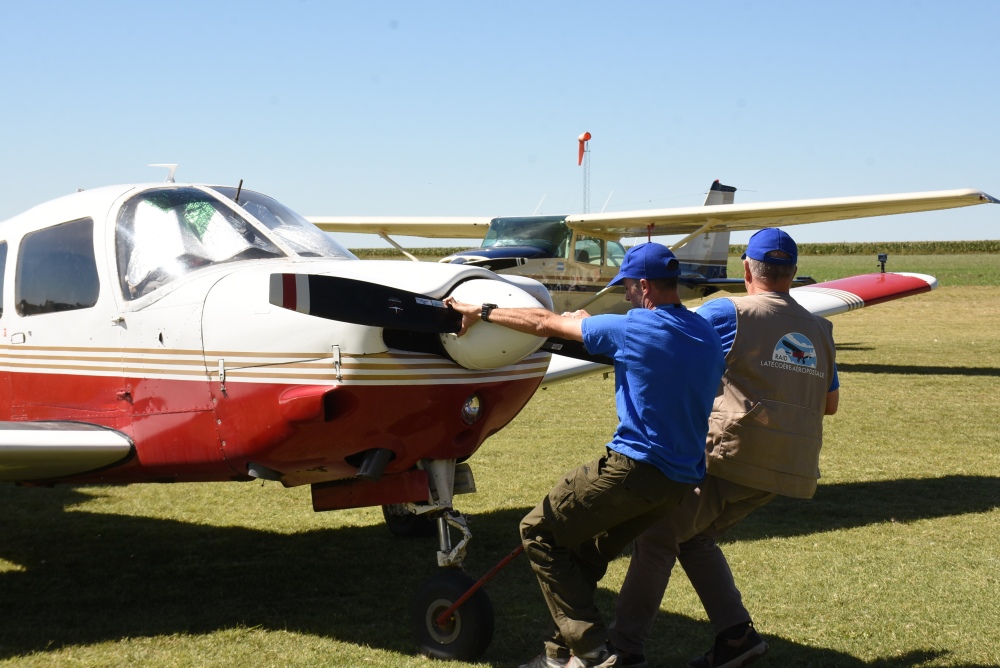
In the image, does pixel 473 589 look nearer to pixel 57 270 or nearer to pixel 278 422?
pixel 278 422

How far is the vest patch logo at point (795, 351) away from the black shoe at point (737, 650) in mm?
1200

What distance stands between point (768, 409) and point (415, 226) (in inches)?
748

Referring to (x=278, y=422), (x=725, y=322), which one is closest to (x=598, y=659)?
(x=725, y=322)

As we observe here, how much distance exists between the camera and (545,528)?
3.93 metres

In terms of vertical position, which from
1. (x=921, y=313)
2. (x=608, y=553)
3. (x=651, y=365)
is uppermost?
(x=651, y=365)

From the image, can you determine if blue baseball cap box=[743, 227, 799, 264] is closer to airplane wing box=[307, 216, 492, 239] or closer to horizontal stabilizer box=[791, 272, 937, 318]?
horizontal stabilizer box=[791, 272, 937, 318]

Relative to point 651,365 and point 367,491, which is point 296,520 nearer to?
point 367,491

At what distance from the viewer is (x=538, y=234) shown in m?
18.2

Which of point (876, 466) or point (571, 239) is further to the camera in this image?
point (571, 239)

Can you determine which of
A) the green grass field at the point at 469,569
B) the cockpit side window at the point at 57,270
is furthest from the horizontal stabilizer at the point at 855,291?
the cockpit side window at the point at 57,270

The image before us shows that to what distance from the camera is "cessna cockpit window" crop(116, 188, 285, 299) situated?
4.67 meters

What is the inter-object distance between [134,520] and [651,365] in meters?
5.35

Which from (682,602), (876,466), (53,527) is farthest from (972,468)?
(53,527)

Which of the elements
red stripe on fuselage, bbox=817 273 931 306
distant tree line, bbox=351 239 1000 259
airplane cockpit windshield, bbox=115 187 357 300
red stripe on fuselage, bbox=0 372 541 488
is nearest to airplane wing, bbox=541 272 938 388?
red stripe on fuselage, bbox=817 273 931 306
